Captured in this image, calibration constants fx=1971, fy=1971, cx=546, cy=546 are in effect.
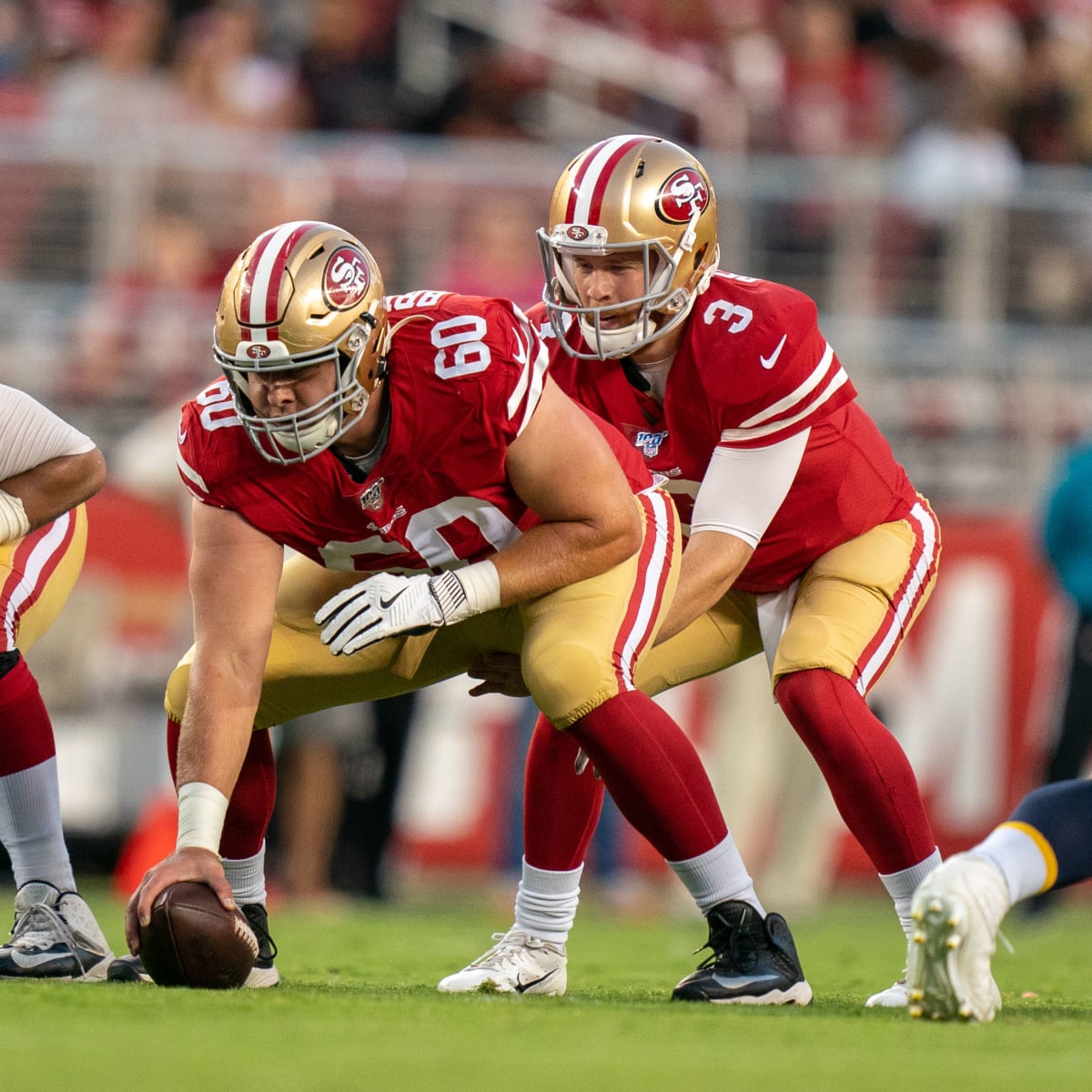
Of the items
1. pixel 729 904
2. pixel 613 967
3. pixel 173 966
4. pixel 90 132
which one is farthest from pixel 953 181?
pixel 173 966

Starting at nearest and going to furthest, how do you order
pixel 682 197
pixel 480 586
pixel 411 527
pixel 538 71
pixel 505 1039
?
1. pixel 505 1039
2. pixel 480 586
3. pixel 411 527
4. pixel 682 197
5. pixel 538 71

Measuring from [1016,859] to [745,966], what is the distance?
74cm

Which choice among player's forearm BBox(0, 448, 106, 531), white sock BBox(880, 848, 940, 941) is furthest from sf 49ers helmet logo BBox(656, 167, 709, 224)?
white sock BBox(880, 848, 940, 941)

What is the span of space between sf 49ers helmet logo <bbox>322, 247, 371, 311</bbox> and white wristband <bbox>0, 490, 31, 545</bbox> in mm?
1000

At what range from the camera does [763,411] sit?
451 cm

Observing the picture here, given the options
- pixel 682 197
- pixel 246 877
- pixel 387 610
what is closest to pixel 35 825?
pixel 246 877

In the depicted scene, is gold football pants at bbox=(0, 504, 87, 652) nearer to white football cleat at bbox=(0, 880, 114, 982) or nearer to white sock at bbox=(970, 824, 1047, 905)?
white football cleat at bbox=(0, 880, 114, 982)

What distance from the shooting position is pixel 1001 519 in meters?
8.71

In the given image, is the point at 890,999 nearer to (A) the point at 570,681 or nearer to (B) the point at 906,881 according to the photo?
(B) the point at 906,881

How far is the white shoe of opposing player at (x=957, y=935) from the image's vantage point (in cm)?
349

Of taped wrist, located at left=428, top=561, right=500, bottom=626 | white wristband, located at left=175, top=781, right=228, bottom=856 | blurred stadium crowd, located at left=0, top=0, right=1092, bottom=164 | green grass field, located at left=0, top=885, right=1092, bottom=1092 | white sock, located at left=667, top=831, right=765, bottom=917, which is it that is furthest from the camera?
blurred stadium crowd, located at left=0, top=0, right=1092, bottom=164

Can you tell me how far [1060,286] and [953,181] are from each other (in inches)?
52.5

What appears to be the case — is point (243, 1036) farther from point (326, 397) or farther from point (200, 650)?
point (326, 397)

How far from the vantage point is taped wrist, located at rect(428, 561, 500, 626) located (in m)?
4.04
